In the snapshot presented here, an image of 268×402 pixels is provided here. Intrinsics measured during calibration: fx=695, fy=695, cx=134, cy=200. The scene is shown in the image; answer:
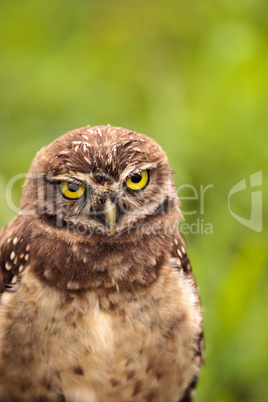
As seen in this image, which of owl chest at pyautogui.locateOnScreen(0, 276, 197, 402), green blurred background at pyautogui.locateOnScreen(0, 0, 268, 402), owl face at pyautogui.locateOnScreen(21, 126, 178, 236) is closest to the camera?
owl face at pyautogui.locateOnScreen(21, 126, 178, 236)

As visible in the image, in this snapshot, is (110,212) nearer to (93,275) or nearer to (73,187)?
(73,187)

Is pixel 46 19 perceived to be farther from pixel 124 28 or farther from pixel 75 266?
pixel 75 266

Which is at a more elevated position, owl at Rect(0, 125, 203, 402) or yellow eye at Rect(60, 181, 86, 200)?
yellow eye at Rect(60, 181, 86, 200)

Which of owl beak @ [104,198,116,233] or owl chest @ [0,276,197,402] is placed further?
owl chest @ [0,276,197,402]

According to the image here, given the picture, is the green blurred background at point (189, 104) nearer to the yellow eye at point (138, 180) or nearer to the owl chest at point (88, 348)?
the owl chest at point (88, 348)

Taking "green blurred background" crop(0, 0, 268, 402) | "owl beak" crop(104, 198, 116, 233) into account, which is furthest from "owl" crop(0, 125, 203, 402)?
"green blurred background" crop(0, 0, 268, 402)

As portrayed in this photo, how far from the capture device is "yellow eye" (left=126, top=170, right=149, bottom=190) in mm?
2777

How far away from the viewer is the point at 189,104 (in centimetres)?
477

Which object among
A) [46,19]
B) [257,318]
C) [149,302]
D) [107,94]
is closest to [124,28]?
[46,19]

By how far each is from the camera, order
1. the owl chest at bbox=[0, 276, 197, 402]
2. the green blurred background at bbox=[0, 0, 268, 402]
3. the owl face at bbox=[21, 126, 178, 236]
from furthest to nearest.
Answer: the green blurred background at bbox=[0, 0, 268, 402]
the owl chest at bbox=[0, 276, 197, 402]
the owl face at bbox=[21, 126, 178, 236]

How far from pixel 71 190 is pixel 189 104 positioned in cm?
221

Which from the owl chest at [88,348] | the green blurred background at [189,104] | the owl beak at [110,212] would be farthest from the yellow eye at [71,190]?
the green blurred background at [189,104]

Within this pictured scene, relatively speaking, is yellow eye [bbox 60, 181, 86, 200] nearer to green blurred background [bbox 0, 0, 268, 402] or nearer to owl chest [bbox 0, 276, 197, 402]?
owl chest [bbox 0, 276, 197, 402]

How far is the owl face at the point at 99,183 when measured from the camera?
8.88ft
